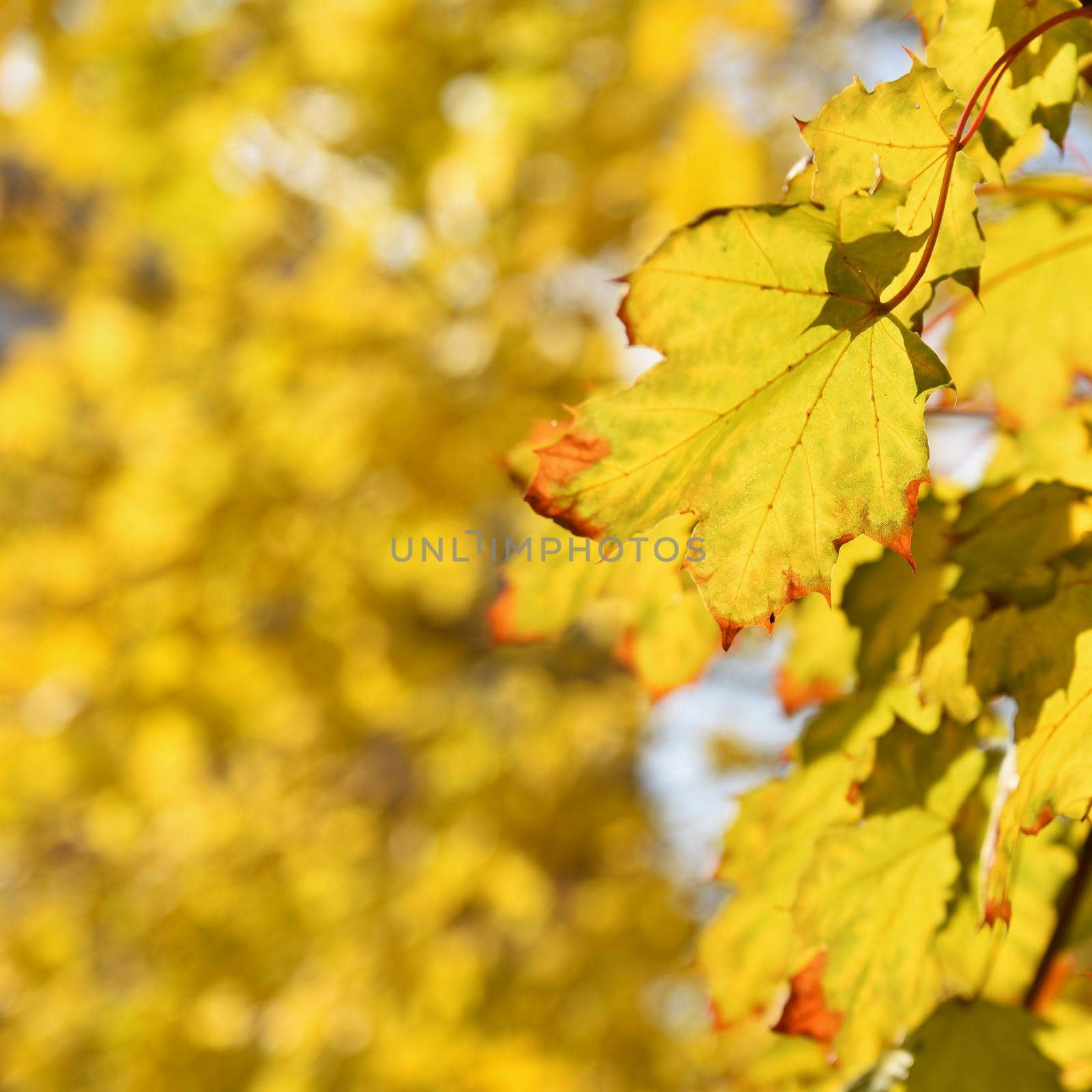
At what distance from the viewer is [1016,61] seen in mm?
504

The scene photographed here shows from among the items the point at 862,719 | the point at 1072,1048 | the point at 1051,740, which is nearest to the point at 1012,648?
the point at 1051,740

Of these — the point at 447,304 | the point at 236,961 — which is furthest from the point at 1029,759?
the point at 236,961

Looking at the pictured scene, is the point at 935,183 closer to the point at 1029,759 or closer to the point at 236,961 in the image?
the point at 1029,759

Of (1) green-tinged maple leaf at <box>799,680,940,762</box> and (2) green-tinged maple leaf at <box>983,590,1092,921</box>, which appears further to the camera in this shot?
(1) green-tinged maple leaf at <box>799,680,940,762</box>

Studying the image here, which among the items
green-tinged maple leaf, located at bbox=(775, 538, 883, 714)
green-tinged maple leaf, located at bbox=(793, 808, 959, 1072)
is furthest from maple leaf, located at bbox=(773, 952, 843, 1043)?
green-tinged maple leaf, located at bbox=(775, 538, 883, 714)

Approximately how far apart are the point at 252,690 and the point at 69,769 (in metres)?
0.56

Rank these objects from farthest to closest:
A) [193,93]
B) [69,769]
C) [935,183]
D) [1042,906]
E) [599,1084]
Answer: [69,769] < [193,93] < [599,1084] < [1042,906] < [935,183]

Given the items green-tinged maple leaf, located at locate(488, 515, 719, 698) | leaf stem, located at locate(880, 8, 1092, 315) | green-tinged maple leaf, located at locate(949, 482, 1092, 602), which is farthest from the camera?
green-tinged maple leaf, located at locate(488, 515, 719, 698)

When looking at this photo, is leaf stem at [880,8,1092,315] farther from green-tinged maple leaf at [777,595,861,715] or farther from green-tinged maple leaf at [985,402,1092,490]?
green-tinged maple leaf at [777,595,861,715]

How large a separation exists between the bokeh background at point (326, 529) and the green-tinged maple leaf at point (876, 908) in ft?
5.76

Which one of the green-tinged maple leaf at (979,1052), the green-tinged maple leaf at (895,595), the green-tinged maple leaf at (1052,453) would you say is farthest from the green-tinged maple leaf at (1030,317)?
the green-tinged maple leaf at (979,1052)

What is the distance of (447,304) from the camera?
2.81 m

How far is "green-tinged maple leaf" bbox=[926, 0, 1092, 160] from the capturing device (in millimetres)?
483

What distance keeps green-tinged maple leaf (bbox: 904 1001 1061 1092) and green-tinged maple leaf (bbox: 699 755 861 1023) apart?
93 millimetres
